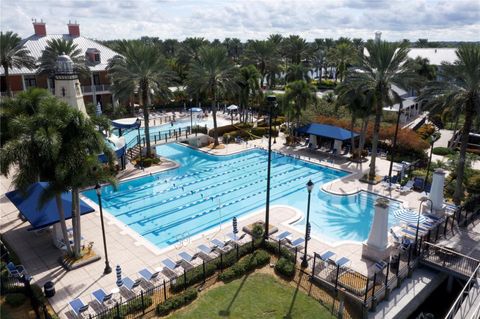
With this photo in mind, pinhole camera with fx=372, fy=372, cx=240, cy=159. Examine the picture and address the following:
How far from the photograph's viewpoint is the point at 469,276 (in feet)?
58.2

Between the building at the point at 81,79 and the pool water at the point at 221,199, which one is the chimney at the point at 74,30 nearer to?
the building at the point at 81,79

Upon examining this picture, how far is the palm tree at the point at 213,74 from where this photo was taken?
126 feet

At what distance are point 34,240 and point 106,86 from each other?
3756 cm

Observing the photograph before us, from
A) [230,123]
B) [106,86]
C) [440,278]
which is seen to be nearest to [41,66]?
[106,86]

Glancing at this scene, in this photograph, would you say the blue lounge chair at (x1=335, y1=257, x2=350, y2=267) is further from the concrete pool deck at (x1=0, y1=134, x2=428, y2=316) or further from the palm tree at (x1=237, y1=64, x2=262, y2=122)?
the palm tree at (x1=237, y1=64, x2=262, y2=122)

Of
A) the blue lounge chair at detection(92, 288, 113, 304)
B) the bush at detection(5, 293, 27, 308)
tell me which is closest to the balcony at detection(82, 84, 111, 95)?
the bush at detection(5, 293, 27, 308)

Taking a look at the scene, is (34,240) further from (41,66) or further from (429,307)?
(41,66)

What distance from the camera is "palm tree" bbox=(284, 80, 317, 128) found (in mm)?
38531

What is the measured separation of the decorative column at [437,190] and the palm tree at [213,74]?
2217 cm

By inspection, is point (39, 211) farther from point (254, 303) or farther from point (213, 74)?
point (213, 74)

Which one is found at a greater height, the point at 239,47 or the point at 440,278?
the point at 239,47

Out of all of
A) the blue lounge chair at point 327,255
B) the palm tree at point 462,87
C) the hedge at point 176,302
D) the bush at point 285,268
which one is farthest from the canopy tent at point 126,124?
the palm tree at point 462,87

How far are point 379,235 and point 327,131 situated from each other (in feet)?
65.6

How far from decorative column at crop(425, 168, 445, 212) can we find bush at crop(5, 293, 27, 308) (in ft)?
76.9
